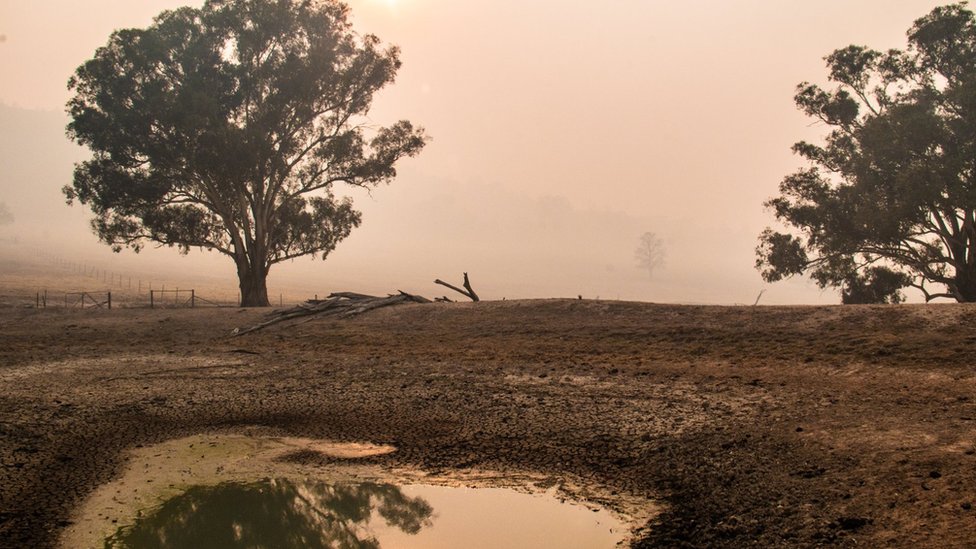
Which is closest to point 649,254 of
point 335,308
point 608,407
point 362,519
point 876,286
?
point 876,286

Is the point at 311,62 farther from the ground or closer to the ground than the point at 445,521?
farther from the ground

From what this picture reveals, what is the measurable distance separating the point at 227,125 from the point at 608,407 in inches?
1040

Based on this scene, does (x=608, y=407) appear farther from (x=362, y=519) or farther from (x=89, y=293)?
(x=89, y=293)

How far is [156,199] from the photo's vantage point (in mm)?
34781

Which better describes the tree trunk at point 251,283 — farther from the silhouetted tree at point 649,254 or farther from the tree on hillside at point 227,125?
the silhouetted tree at point 649,254

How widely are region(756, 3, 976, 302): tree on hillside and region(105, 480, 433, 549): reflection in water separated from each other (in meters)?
28.0

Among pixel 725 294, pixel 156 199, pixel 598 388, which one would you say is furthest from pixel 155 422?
pixel 725 294

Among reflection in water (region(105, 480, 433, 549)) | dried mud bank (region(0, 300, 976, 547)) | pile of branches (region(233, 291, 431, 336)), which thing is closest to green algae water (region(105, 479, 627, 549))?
reflection in water (region(105, 480, 433, 549))

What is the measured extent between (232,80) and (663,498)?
107ft

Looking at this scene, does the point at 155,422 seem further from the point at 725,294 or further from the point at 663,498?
the point at 725,294

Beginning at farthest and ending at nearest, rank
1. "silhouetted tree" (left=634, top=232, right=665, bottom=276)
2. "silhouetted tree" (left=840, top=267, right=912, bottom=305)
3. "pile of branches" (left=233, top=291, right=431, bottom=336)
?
"silhouetted tree" (left=634, top=232, right=665, bottom=276), "silhouetted tree" (left=840, top=267, right=912, bottom=305), "pile of branches" (left=233, top=291, right=431, bottom=336)

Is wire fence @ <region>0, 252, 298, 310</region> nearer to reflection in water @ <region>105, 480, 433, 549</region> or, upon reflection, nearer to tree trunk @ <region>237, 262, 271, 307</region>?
tree trunk @ <region>237, 262, 271, 307</region>

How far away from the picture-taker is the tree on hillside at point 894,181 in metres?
29.8

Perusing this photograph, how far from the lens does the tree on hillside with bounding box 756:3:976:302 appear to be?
2981 centimetres
